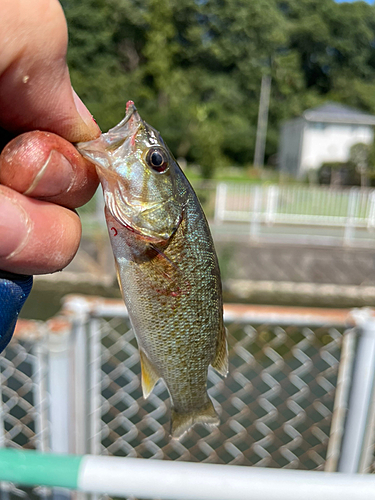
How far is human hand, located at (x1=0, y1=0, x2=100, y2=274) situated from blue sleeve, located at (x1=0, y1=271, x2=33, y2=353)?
3cm

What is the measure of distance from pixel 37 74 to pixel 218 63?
3818cm

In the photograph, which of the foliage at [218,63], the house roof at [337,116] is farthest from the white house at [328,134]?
the foliage at [218,63]

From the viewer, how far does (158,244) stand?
1.18 metres

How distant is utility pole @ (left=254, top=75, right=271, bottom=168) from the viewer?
35062 millimetres

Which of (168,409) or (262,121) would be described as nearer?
(168,409)

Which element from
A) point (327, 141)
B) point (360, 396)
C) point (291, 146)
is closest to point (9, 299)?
point (360, 396)

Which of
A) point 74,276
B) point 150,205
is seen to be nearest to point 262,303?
point 74,276

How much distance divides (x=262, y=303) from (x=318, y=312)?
6.02 m

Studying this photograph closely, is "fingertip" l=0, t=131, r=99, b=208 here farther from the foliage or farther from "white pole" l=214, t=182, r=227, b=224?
the foliage

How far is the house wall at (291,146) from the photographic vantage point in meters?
28.1

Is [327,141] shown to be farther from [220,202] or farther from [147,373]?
[147,373]

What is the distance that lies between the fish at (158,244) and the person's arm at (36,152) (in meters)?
0.10

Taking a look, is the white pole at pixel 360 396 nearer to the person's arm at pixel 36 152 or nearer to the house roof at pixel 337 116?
the person's arm at pixel 36 152

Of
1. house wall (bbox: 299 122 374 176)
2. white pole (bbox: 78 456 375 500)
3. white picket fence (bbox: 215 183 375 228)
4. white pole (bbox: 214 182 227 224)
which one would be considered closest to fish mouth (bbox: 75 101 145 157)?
white pole (bbox: 78 456 375 500)
